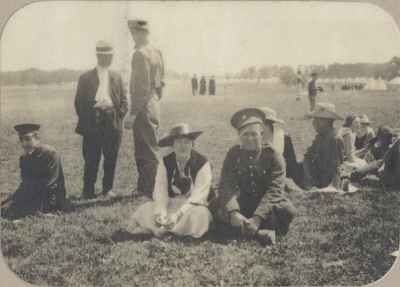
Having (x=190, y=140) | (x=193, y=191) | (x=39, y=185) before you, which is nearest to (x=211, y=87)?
(x=190, y=140)

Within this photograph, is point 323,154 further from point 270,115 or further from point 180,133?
point 180,133

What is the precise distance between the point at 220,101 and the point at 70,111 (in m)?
1.50

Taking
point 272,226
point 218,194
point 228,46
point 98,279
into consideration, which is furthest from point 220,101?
point 98,279

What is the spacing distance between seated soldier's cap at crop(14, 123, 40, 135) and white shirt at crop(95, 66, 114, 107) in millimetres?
663

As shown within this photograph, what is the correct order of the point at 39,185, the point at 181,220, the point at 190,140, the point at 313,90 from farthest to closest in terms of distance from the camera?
the point at 313,90 → the point at 39,185 → the point at 190,140 → the point at 181,220

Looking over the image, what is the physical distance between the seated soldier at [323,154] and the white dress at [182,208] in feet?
3.41

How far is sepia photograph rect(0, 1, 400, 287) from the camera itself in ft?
17.5

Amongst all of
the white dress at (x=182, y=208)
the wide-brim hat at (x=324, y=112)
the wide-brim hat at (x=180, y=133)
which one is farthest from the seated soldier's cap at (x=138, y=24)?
the wide-brim hat at (x=324, y=112)

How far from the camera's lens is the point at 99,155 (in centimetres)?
561

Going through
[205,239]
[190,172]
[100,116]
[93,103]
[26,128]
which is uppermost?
[93,103]

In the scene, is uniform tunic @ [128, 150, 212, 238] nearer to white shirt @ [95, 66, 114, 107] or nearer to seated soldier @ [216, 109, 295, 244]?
seated soldier @ [216, 109, 295, 244]

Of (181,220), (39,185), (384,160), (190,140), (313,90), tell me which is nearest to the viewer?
(181,220)

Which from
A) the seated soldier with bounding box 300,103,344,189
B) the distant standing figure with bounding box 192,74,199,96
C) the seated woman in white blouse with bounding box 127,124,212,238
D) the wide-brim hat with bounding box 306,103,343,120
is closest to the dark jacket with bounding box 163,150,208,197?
the seated woman in white blouse with bounding box 127,124,212,238

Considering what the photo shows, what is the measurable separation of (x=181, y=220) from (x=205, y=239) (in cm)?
30
